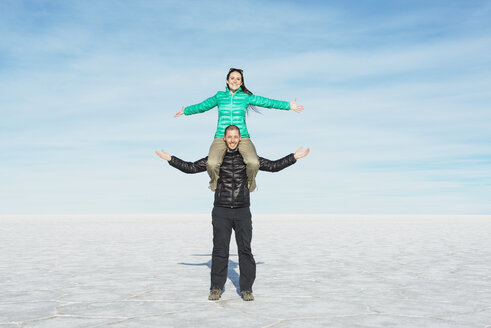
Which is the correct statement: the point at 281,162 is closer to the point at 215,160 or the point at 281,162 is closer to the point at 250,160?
the point at 250,160

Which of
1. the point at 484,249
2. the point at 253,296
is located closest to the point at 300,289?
the point at 253,296

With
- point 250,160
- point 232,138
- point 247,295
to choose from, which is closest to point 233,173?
point 250,160

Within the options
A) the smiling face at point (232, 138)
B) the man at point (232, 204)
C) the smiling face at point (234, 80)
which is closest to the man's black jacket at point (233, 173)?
the man at point (232, 204)

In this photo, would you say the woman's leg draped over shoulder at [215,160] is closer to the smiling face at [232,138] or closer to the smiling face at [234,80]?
the smiling face at [232,138]

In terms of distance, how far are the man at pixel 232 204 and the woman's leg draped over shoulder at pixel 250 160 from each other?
0.19 feet

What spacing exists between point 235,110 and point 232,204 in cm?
96

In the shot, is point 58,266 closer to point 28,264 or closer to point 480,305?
point 28,264

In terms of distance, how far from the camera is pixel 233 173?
4965 mm

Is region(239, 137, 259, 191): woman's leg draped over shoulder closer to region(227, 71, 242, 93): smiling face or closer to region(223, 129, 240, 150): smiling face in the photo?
region(223, 129, 240, 150): smiling face

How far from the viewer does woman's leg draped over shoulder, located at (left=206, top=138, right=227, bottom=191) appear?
489 cm

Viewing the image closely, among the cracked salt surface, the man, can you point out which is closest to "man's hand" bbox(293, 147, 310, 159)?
the man

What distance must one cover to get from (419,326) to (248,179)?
196cm

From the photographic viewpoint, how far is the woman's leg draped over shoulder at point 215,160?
4.89 m

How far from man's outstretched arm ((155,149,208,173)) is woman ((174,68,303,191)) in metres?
0.08
